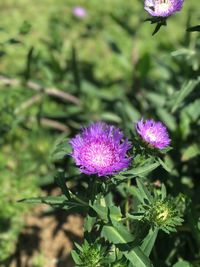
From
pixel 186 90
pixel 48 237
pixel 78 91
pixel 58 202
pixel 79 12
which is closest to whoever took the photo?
pixel 58 202

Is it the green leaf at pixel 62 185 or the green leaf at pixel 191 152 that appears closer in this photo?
the green leaf at pixel 62 185

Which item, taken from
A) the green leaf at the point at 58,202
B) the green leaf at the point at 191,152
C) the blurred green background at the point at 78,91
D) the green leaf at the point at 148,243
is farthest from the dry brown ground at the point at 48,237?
the green leaf at the point at 148,243

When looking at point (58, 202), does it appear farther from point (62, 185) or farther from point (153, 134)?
point (153, 134)

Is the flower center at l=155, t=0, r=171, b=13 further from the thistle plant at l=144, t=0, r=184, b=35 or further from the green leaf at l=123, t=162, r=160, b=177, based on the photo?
the green leaf at l=123, t=162, r=160, b=177

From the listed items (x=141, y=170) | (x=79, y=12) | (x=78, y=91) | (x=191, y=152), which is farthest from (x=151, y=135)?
(x=79, y=12)

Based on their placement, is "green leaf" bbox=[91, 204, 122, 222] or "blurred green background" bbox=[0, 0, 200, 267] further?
"blurred green background" bbox=[0, 0, 200, 267]

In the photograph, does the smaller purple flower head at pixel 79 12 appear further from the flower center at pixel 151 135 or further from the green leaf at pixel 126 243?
the green leaf at pixel 126 243

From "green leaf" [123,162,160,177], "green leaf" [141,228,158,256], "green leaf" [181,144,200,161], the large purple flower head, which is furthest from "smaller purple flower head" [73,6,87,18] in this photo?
"green leaf" [141,228,158,256]
